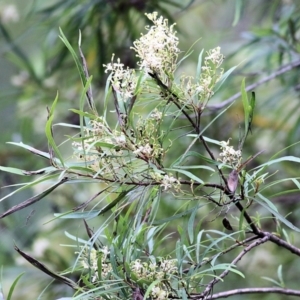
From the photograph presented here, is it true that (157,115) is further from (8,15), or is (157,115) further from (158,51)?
(8,15)

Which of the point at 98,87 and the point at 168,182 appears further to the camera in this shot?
the point at 98,87

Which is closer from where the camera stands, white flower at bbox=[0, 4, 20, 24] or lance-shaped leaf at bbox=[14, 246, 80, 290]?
lance-shaped leaf at bbox=[14, 246, 80, 290]

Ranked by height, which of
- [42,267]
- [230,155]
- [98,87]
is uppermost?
[98,87]

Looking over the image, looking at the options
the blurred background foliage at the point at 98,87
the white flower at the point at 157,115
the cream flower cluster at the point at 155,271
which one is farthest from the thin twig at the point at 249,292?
the blurred background foliage at the point at 98,87

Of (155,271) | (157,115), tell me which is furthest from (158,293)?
(157,115)

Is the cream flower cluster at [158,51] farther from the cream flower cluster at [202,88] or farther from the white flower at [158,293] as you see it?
the white flower at [158,293]

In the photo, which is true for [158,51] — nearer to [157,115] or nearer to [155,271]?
[157,115]

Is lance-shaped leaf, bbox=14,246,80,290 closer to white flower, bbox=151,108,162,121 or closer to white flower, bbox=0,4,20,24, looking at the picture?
Answer: white flower, bbox=151,108,162,121

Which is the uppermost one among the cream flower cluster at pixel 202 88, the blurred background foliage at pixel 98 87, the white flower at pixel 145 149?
the blurred background foliage at pixel 98 87

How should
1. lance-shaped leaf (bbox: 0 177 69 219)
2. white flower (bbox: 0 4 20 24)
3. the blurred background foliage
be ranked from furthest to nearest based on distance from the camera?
white flower (bbox: 0 4 20 24) < the blurred background foliage < lance-shaped leaf (bbox: 0 177 69 219)

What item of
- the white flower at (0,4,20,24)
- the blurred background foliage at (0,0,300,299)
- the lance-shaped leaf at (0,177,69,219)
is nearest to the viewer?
the lance-shaped leaf at (0,177,69,219)

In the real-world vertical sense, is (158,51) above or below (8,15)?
below

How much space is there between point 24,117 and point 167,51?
1.14m

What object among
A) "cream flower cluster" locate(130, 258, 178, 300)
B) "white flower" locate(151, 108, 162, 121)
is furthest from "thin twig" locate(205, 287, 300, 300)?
"white flower" locate(151, 108, 162, 121)
